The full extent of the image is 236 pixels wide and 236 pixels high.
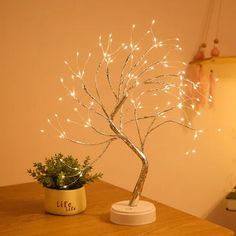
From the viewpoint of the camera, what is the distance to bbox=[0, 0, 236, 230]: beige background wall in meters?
1.96

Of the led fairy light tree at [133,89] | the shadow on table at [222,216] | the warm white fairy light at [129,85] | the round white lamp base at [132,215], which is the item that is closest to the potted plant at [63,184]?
the round white lamp base at [132,215]

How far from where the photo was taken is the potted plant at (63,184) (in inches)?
50.8

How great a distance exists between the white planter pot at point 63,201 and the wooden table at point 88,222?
2 centimetres

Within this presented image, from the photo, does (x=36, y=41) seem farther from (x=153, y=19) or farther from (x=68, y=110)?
(x=153, y=19)

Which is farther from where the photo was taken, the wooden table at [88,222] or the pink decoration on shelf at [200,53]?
the pink decoration on shelf at [200,53]

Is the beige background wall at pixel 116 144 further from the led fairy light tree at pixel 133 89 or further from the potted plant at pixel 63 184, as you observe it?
the potted plant at pixel 63 184

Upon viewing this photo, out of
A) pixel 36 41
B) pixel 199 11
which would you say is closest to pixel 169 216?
pixel 36 41

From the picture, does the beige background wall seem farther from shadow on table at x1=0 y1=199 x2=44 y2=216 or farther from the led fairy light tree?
shadow on table at x1=0 y1=199 x2=44 y2=216

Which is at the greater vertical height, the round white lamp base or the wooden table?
the round white lamp base

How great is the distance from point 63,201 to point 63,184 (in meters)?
0.05

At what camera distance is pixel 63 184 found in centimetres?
130

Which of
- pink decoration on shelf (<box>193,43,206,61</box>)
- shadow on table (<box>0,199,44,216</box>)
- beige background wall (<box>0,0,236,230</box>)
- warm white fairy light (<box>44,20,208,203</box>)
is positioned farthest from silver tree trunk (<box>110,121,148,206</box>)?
pink decoration on shelf (<box>193,43,206,61</box>)

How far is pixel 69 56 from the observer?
2074 mm

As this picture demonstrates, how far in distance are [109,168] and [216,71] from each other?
2.87ft
